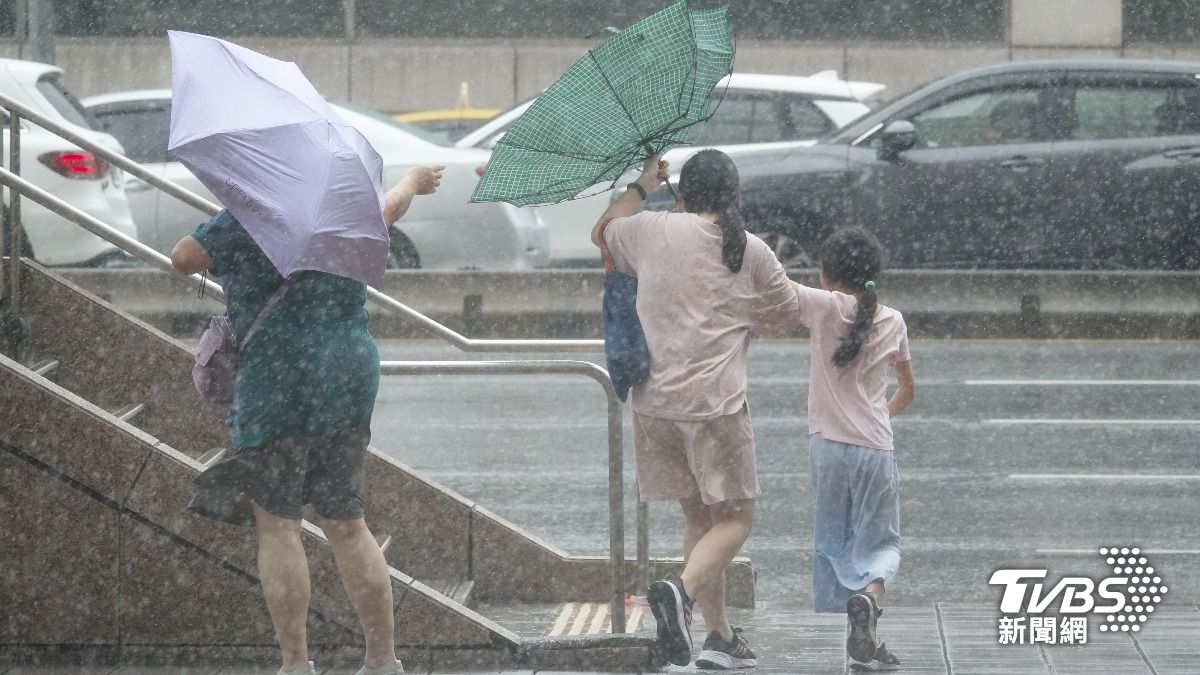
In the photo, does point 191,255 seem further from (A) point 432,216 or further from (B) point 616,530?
(A) point 432,216

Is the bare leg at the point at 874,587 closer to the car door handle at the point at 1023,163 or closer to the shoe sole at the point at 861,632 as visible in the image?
the shoe sole at the point at 861,632

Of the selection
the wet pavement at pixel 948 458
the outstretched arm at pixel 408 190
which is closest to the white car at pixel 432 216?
the wet pavement at pixel 948 458

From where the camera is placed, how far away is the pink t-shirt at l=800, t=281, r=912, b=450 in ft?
19.6

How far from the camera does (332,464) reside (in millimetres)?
5375

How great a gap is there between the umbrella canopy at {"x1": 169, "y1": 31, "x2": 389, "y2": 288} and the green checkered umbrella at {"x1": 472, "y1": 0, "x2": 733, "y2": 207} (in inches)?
24.7

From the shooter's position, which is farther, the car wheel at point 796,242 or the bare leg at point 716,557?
the car wheel at point 796,242

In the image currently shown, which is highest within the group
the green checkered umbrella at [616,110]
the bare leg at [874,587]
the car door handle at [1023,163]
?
the green checkered umbrella at [616,110]

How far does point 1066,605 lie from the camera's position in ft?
21.2

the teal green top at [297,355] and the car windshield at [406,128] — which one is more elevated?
the teal green top at [297,355]

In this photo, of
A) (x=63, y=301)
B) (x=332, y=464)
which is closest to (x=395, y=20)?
(x=63, y=301)

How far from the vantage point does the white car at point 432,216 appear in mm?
15805

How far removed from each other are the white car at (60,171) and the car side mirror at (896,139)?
6.04 metres

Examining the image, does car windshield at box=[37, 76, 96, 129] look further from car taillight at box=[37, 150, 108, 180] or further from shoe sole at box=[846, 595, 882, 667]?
shoe sole at box=[846, 595, 882, 667]

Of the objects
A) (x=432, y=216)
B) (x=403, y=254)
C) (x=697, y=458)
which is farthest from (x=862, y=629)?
(x=403, y=254)
